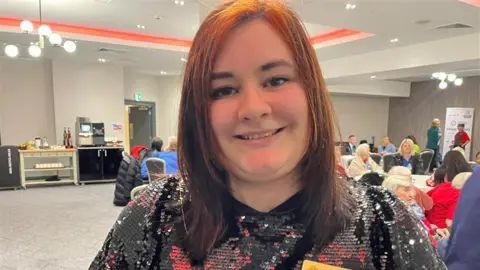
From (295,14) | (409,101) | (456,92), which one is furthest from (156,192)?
(409,101)

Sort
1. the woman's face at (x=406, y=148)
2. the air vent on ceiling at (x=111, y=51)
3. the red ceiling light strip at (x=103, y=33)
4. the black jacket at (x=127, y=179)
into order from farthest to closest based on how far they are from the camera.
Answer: the air vent on ceiling at (x=111, y=51) → the woman's face at (x=406, y=148) → the red ceiling light strip at (x=103, y=33) → the black jacket at (x=127, y=179)

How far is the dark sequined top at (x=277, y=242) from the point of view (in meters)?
0.68


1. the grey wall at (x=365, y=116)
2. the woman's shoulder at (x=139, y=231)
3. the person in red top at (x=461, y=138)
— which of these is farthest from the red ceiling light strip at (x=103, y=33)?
the person in red top at (x=461, y=138)

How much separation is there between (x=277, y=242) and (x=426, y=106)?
13610 millimetres

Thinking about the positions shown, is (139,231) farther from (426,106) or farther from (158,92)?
(426,106)

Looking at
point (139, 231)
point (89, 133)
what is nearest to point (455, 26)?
point (139, 231)

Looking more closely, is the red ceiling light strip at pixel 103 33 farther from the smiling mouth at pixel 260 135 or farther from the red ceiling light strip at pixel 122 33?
the smiling mouth at pixel 260 135

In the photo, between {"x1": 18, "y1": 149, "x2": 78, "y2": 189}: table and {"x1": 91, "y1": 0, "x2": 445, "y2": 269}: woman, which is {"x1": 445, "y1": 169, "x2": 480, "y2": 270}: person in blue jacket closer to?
{"x1": 91, "y1": 0, "x2": 445, "y2": 269}: woman

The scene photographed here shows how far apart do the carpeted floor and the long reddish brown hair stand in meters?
2.92

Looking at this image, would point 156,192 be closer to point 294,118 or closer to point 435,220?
point 294,118

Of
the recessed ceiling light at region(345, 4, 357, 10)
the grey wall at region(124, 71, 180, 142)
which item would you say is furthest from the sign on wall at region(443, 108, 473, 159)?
the grey wall at region(124, 71, 180, 142)

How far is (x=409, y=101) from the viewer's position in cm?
1313

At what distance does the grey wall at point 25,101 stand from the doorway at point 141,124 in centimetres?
245

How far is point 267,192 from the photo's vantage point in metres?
0.72
